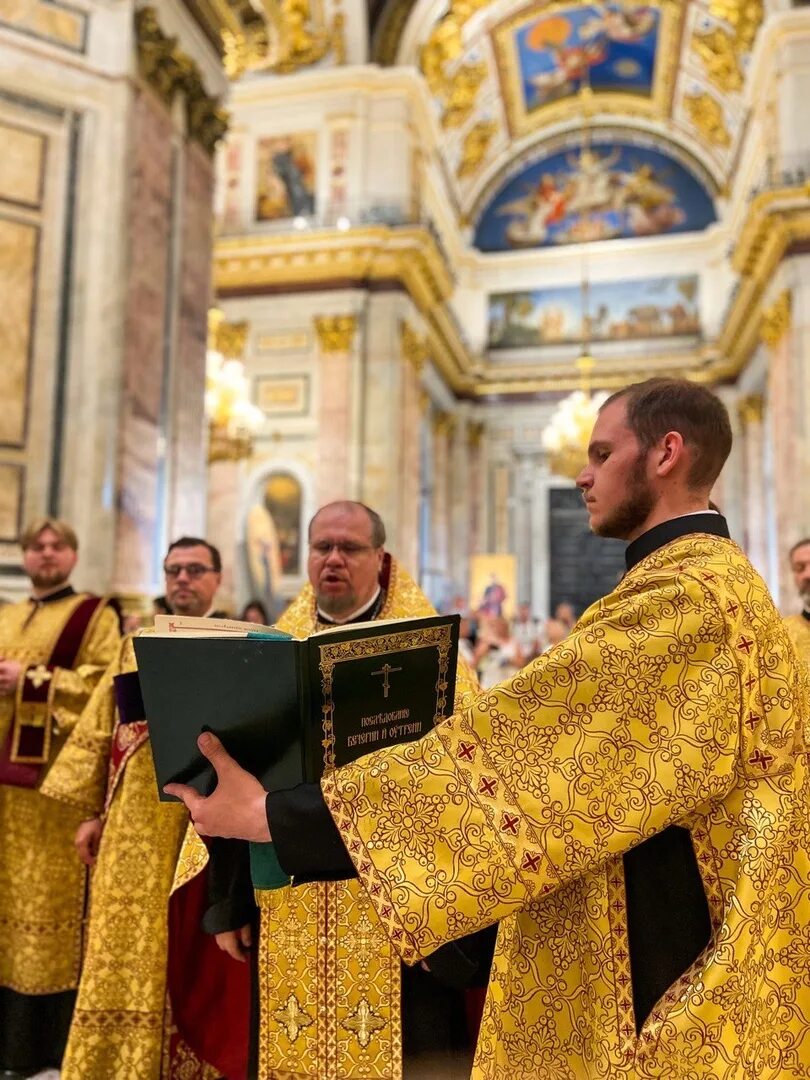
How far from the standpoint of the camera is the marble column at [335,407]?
1498 centimetres

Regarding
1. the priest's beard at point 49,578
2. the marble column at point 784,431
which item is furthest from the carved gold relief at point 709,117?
the priest's beard at point 49,578

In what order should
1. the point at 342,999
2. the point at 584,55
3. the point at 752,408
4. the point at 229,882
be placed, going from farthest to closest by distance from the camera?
the point at 584,55 < the point at 752,408 < the point at 342,999 < the point at 229,882

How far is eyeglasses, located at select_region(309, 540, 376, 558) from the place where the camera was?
9.45 feet

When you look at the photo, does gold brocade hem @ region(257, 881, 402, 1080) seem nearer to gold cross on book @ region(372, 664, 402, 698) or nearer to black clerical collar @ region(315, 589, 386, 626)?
black clerical collar @ region(315, 589, 386, 626)

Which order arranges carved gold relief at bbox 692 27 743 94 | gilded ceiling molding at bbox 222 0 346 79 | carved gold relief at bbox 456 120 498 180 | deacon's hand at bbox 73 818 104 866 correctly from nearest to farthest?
deacon's hand at bbox 73 818 104 866, gilded ceiling molding at bbox 222 0 346 79, carved gold relief at bbox 692 27 743 94, carved gold relief at bbox 456 120 498 180

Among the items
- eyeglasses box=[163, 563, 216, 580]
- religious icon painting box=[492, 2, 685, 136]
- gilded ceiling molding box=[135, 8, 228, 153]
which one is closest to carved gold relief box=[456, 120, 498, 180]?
religious icon painting box=[492, 2, 685, 136]

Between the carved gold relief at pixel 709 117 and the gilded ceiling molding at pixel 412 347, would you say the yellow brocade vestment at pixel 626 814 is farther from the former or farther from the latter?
the carved gold relief at pixel 709 117

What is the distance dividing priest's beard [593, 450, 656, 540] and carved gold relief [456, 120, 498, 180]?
67.1ft

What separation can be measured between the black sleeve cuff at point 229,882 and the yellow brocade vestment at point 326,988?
1.32 feet

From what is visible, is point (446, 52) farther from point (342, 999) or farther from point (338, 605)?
point (342, 999)

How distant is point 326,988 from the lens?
255 centimetres

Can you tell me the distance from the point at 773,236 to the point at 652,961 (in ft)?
47.3

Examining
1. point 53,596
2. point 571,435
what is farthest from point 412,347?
point 53,596

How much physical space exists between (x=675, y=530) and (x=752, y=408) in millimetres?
18475
